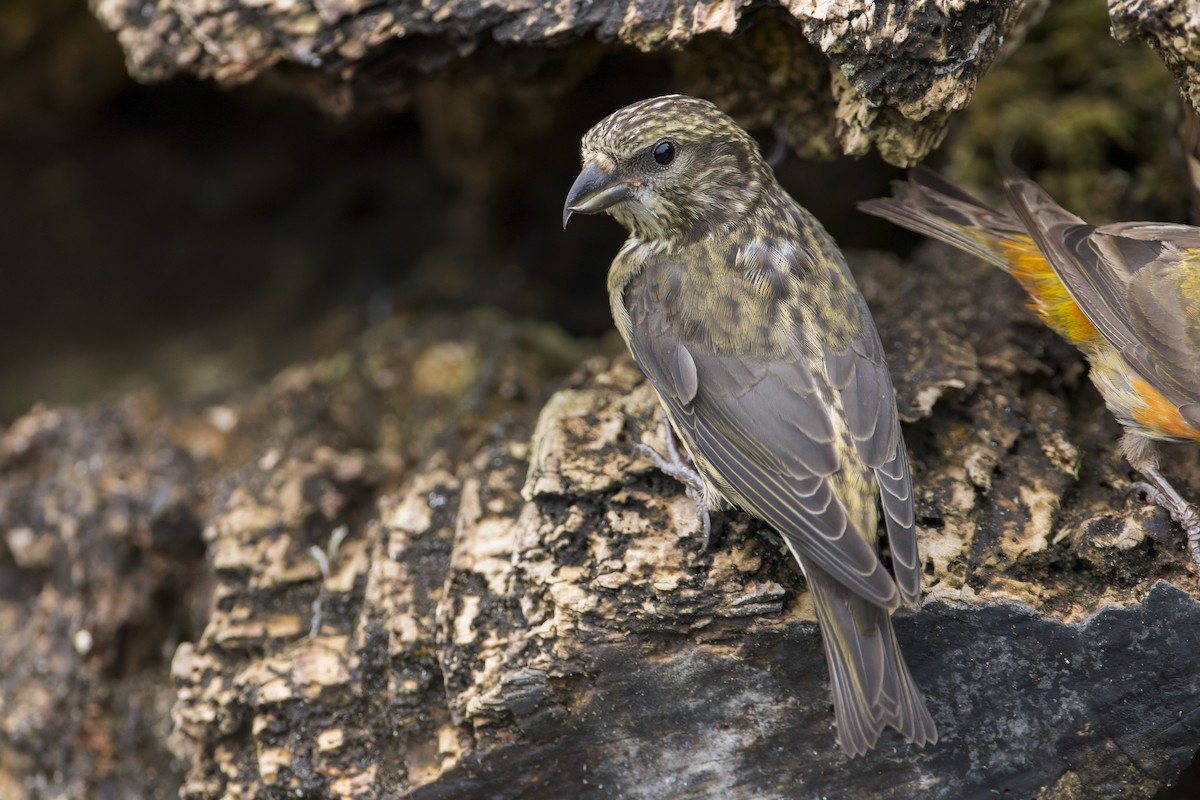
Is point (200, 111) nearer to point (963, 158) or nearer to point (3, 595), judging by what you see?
point (3, 595)

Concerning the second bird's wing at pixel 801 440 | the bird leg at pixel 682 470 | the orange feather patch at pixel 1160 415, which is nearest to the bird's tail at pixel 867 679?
the second bird's wing at pixel 801 440

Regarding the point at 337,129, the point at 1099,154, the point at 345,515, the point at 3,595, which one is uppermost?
the point at 1099,154

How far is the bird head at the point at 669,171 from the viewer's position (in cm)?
370

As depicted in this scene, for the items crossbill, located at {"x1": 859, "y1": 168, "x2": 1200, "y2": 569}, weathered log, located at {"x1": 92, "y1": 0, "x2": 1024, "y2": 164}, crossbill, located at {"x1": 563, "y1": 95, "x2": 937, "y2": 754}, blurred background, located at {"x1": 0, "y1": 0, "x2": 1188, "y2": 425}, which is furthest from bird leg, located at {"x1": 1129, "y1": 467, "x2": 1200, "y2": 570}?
blurred background, located at {"x1": 0, "y1": 0, "x2": 1188, "y2": 425}

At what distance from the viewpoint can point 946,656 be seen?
3.22 meters


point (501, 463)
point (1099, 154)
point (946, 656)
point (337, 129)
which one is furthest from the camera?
point (337, 129)

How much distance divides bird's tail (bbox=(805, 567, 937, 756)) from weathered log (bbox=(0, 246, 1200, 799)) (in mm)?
186

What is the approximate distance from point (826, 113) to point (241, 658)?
2.87 metres

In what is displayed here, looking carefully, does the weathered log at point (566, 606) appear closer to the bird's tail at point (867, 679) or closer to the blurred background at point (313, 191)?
the bird's tail at point (867, 679)

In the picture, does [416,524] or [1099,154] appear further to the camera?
[1099,154]

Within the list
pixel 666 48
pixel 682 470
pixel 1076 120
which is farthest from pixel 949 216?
pixel 1076 120

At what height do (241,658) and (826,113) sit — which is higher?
(826,113)

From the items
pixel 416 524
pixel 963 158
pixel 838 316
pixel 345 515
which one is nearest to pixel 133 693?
pixel 345 515

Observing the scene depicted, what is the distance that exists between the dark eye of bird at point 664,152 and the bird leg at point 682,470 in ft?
2.86
